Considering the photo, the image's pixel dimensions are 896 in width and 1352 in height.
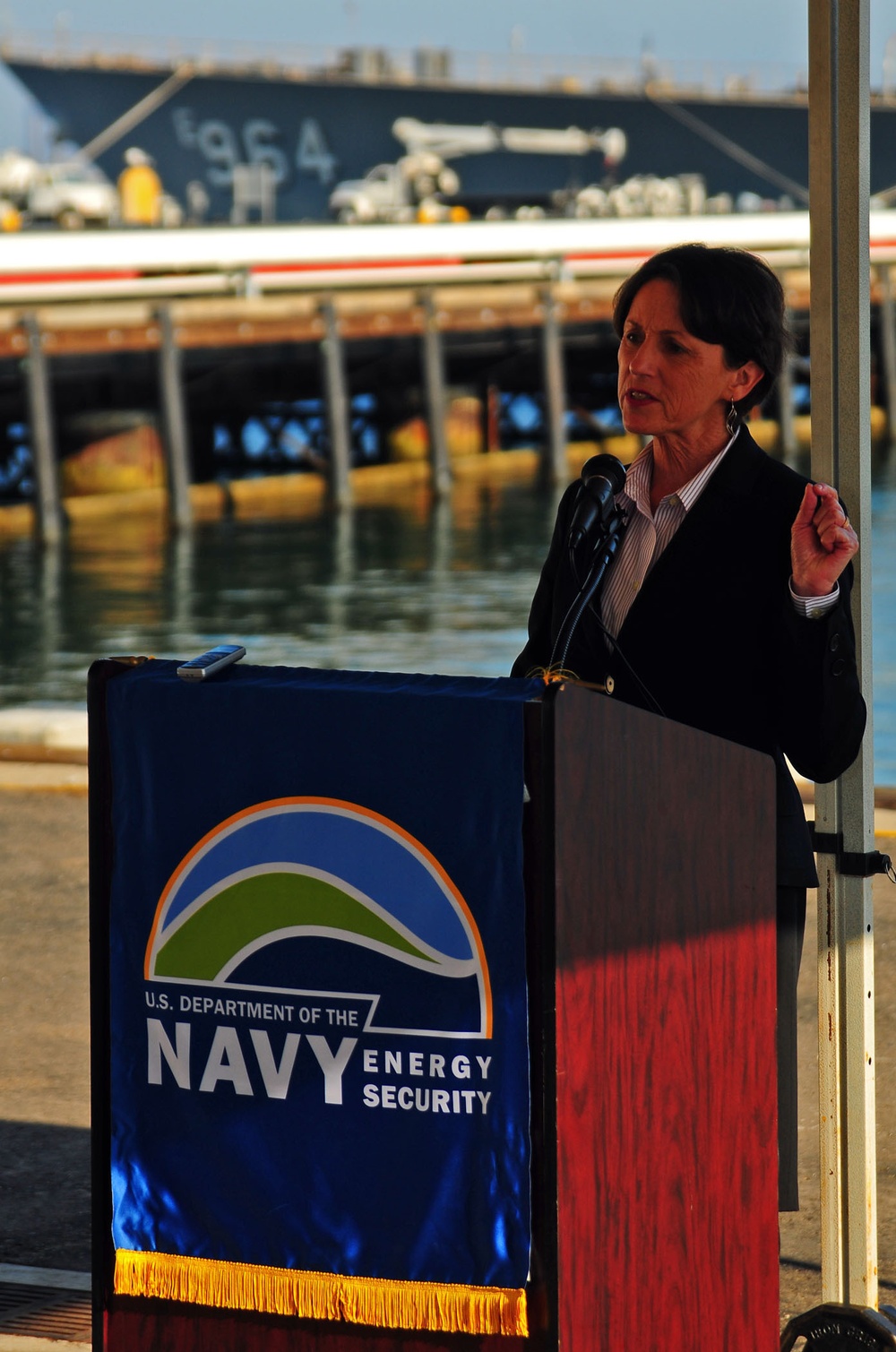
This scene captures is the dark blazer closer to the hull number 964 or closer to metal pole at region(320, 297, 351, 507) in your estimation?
metal pole at region(320, 297, 351, 507)

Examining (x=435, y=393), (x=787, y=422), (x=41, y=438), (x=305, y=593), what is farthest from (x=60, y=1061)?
(x=787, y=422)

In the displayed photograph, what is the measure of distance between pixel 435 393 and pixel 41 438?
8805 millimetres

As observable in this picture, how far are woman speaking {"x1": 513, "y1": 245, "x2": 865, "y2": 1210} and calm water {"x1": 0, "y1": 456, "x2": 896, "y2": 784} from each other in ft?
46.6

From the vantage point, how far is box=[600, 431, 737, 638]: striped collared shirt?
8.40ft

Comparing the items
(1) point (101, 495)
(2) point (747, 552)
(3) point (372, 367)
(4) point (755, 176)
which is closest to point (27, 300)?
(1) point (101, 495)

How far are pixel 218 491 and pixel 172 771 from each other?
1458 inches

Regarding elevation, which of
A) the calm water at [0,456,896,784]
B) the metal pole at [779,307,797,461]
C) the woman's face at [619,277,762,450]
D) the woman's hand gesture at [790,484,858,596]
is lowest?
the calm water at [0,456,896,784]

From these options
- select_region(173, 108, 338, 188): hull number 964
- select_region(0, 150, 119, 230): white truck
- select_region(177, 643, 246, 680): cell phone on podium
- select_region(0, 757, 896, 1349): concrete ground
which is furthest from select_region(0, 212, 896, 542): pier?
select_region(173, 108, 338, 188): hull number 964

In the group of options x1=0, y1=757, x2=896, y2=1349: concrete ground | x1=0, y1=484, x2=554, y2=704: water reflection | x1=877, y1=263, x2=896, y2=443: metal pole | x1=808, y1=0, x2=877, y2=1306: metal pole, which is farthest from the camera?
x1=877, y1=263, x2=896, y2=443: metal pole

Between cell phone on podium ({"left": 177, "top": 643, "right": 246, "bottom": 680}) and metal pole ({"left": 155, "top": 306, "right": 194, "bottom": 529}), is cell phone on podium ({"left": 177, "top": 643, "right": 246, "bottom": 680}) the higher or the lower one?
the higher one

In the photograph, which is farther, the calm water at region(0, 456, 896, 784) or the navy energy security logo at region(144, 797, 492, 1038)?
the calm water at region(0, 456, 896, 784)

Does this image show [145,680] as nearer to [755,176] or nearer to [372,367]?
[372,367]

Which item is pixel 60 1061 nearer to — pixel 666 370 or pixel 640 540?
pixel 640 540

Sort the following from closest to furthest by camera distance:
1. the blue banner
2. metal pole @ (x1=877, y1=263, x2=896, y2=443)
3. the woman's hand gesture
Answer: the blue banner
the woman's hand gesture
metal pole @ (x1=877, y1=263, x2=896, y2=443)
